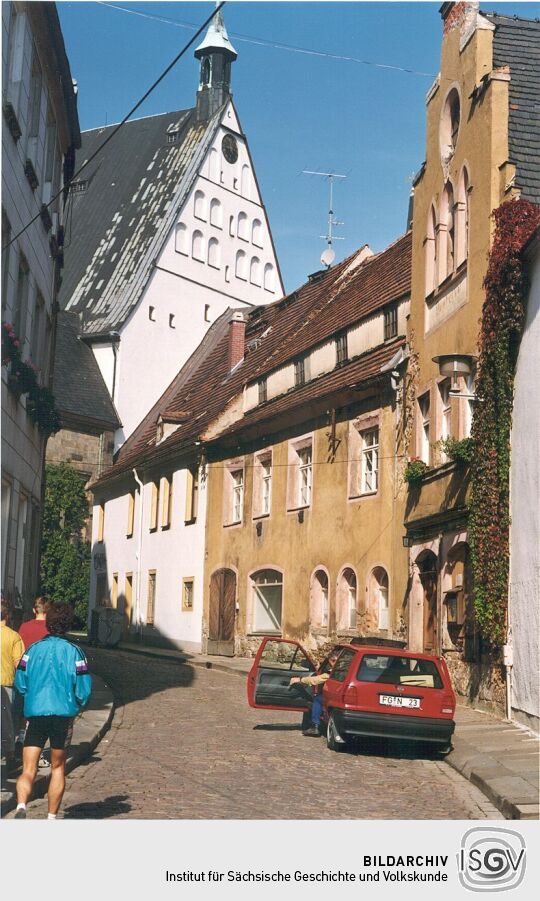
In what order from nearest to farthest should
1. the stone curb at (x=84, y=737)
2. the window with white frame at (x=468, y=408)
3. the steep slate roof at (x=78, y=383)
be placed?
the stone curb at (x=84, y=737)
the window with white frame at (x=468, y=408)
the steep slate roof at (x=78, y=383)

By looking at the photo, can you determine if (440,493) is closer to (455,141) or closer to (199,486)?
(455,141)

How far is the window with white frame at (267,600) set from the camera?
30000 millimetres

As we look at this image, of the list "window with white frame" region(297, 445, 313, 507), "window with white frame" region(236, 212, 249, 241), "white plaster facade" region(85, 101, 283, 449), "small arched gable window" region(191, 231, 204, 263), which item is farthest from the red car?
"window with white frame" region(236, 212, 249, 241)

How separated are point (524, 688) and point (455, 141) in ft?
31.3

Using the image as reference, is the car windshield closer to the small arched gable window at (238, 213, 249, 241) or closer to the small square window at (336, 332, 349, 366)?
the small square window at (336, 332, 349, 366)

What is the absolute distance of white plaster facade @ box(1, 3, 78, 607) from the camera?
53.3ft

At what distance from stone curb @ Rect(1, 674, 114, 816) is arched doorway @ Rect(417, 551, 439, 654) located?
542 cm

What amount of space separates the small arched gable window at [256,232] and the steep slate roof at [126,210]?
4.11 meters

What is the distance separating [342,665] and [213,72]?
47.3 meters

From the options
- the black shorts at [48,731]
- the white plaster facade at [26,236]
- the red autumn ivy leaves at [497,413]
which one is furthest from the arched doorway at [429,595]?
the black shorts at [48,731]

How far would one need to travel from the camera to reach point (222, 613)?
3256cm

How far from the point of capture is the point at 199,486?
34594 mm
